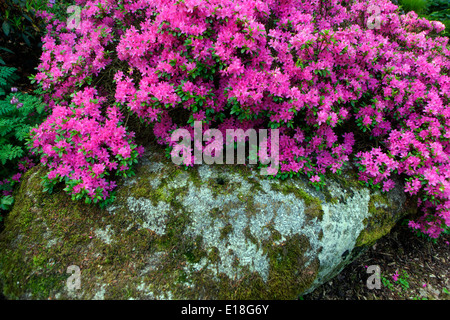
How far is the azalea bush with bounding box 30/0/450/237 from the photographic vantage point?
92.3 inches

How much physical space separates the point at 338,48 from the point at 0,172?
3.61 metres

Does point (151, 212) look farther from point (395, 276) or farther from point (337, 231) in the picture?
point (395, 276)

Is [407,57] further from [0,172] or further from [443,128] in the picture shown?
[0,172]

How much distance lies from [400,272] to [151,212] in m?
2.73

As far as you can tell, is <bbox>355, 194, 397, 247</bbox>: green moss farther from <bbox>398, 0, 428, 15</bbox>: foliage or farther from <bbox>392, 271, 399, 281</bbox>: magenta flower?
<bbox>398, 0, 428, 15</bbox>: foliage

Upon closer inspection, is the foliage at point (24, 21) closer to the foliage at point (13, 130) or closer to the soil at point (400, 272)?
the foliage at point (13, 130)

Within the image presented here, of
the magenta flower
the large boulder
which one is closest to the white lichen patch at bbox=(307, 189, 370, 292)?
the large boulder

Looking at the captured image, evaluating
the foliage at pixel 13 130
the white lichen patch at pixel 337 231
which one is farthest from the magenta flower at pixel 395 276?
the foliage at pixel 13 130

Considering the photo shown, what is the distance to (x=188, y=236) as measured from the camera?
86.8 inches

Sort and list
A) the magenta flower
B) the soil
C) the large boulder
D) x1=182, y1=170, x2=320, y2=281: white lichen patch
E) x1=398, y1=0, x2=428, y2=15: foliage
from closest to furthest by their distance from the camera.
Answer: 1. the large boulder
2. x1=182, y1=170, x2=320, y2=281: white lichen patch
3. the soil
4. the magenta flower
5. x1=398, y1=0, x2=428, y2=15: foliage

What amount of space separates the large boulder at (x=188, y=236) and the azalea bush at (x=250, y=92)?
0.76 ft

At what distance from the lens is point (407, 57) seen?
3225mm

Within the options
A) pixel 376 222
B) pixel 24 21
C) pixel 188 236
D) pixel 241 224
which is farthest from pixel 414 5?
pixel 24 21
